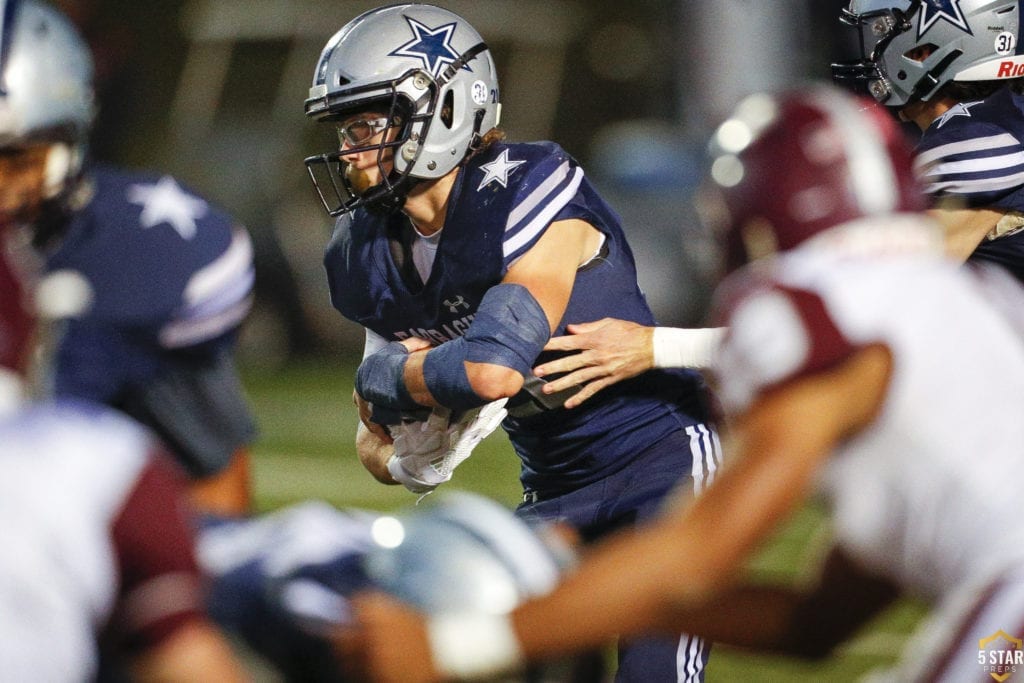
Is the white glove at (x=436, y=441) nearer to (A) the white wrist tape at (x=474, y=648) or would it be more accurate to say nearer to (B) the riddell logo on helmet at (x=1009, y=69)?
(A) the white wrist tape at (x=474, y=648)

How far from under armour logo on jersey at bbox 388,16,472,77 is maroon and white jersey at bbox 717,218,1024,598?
1485mm

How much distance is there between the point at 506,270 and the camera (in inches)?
123

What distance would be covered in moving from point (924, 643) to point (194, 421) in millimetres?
1243

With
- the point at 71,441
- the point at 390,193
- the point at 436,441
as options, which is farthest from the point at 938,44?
the point at 71,441

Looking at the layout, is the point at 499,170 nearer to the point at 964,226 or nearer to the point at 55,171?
the point at 55,171

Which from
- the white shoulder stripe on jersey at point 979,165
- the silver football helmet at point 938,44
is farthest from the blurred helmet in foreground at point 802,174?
the silver football helmet at point 938,44

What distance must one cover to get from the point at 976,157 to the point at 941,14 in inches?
20.2

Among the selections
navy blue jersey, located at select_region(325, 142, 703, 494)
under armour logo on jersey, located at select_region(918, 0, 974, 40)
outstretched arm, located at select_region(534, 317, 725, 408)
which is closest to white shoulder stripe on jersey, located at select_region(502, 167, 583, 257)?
navy blue jersey, located at select_region(325, 142, 703, 494)

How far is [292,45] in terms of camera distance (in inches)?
537

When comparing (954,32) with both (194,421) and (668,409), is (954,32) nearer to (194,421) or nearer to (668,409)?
(668,409)

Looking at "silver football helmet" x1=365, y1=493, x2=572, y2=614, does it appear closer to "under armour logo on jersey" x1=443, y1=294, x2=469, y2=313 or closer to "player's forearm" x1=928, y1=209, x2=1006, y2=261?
"under armour logo on jersey" x1=443, y1=294, x2=469, y2=313

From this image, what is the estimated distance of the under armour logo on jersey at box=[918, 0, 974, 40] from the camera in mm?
3830

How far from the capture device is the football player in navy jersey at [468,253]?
318cm

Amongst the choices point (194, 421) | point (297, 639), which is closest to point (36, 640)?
point (297, 639)
